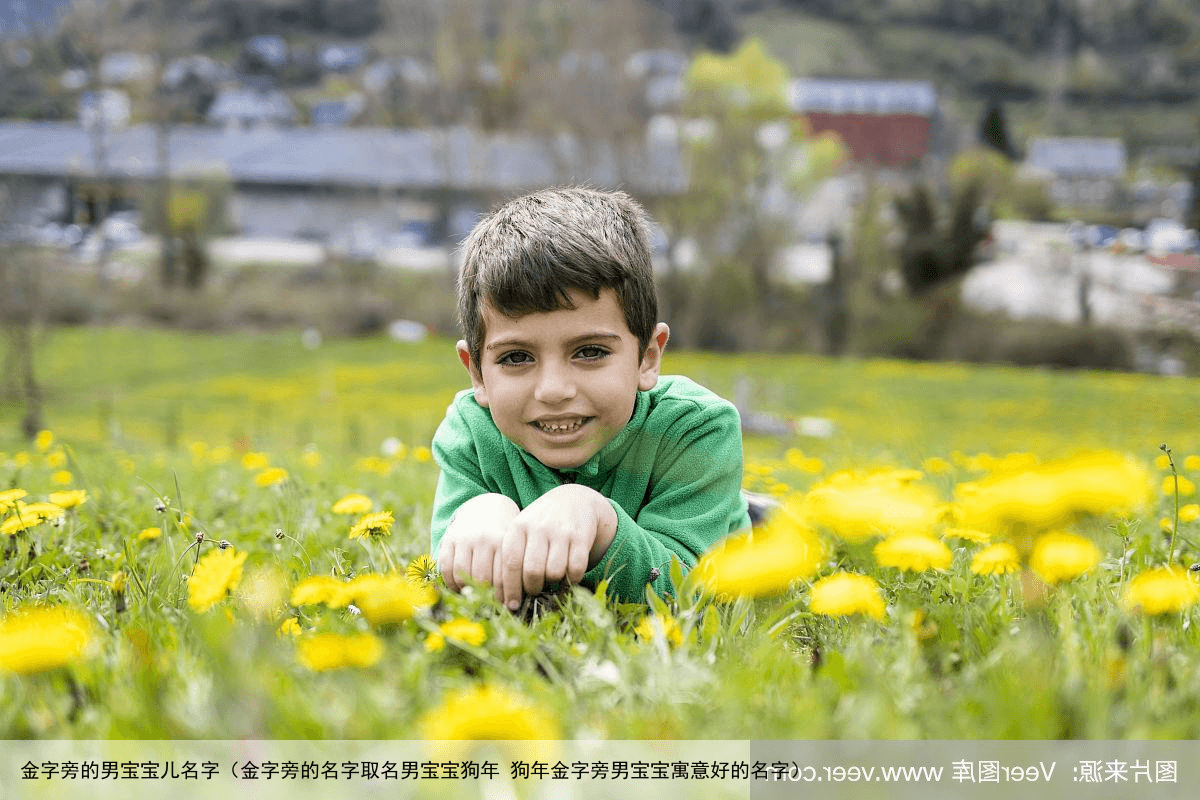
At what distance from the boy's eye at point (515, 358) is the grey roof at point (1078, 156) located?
38849 millimetres

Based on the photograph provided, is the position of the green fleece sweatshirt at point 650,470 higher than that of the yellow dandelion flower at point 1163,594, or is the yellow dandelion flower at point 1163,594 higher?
the yellow dandelion flower at point 1163,594

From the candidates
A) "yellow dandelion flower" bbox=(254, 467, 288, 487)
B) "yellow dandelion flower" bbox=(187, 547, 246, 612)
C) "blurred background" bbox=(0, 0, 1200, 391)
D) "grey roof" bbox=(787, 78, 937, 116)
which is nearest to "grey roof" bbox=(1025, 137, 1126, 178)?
"blurred background" bbox=(0, 0, 1200, 391)

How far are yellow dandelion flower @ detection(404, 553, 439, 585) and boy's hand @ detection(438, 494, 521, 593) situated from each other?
66 mm

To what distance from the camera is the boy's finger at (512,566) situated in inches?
60.1

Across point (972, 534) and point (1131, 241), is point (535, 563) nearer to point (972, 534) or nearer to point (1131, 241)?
point (972, 534)

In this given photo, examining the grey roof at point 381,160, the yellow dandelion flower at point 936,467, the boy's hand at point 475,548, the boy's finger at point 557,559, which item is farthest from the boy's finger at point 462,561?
the grey roof at point 381,160

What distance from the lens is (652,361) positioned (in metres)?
1.95

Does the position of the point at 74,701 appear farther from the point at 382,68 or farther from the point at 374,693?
the point at 382,68

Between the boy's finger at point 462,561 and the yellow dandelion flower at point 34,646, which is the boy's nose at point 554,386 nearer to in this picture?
the boy's finger at point 462,561

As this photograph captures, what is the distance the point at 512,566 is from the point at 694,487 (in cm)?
49

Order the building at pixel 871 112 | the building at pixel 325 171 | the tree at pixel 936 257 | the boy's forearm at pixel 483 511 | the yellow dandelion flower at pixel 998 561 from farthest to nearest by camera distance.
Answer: the building at pixel 871 112
the building at pixel 325 171
the tree at pixel 936 257
the boy's forearm at pixel 483 511
the yellow dandelion flower at pixel 998 561

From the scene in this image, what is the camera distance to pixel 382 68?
1462 inches

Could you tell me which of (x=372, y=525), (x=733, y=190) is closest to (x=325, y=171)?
(x=733, y=190)

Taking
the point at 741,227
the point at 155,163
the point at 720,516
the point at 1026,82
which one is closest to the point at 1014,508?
the point at 720,516
